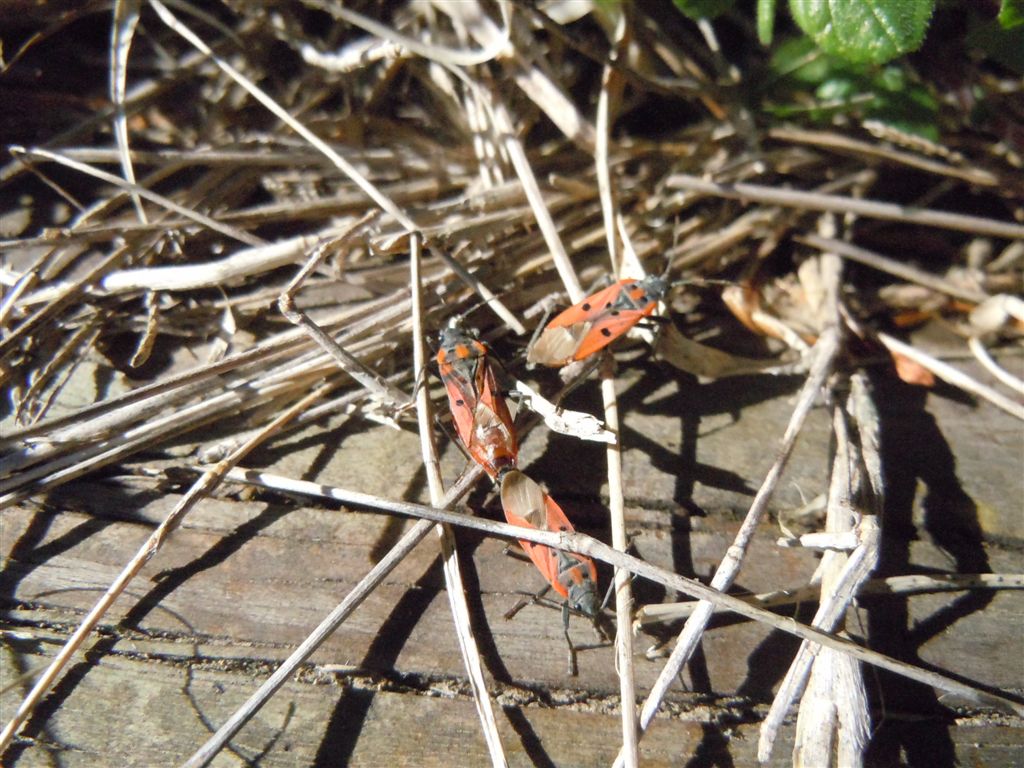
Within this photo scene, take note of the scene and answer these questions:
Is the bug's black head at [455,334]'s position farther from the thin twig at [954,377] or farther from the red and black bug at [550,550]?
the thin twig at [954,377]

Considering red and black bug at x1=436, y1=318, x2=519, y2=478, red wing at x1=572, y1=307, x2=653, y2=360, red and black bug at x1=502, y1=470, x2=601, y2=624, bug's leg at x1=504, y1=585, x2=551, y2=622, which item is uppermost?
red wing at x1=572, y1=307, x2=653, y2=360

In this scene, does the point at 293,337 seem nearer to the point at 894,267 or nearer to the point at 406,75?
the point at 406,75

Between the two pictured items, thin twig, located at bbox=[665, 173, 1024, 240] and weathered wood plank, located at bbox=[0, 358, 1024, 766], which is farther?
thin twig, located at bbox=[665, 173, 1024, 240]

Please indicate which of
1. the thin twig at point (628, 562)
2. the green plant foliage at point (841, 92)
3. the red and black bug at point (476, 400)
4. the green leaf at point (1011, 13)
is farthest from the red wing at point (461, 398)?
the green leaf at point (1011, 13)

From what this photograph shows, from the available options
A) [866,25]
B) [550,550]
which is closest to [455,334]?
[550,550]

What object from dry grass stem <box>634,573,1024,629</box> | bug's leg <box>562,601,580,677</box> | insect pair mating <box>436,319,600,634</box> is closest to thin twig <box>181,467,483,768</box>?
insect pair mating <box>436,319,600,634</box>

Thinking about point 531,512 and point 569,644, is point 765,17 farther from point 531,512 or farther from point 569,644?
point 569,644

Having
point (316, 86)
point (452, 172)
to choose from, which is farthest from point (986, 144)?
point (316, 86)

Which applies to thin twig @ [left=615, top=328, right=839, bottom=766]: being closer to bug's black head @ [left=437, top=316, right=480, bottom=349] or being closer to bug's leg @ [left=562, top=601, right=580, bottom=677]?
bug's leg @ [left=562, top=601, right=580, bottom=677]
